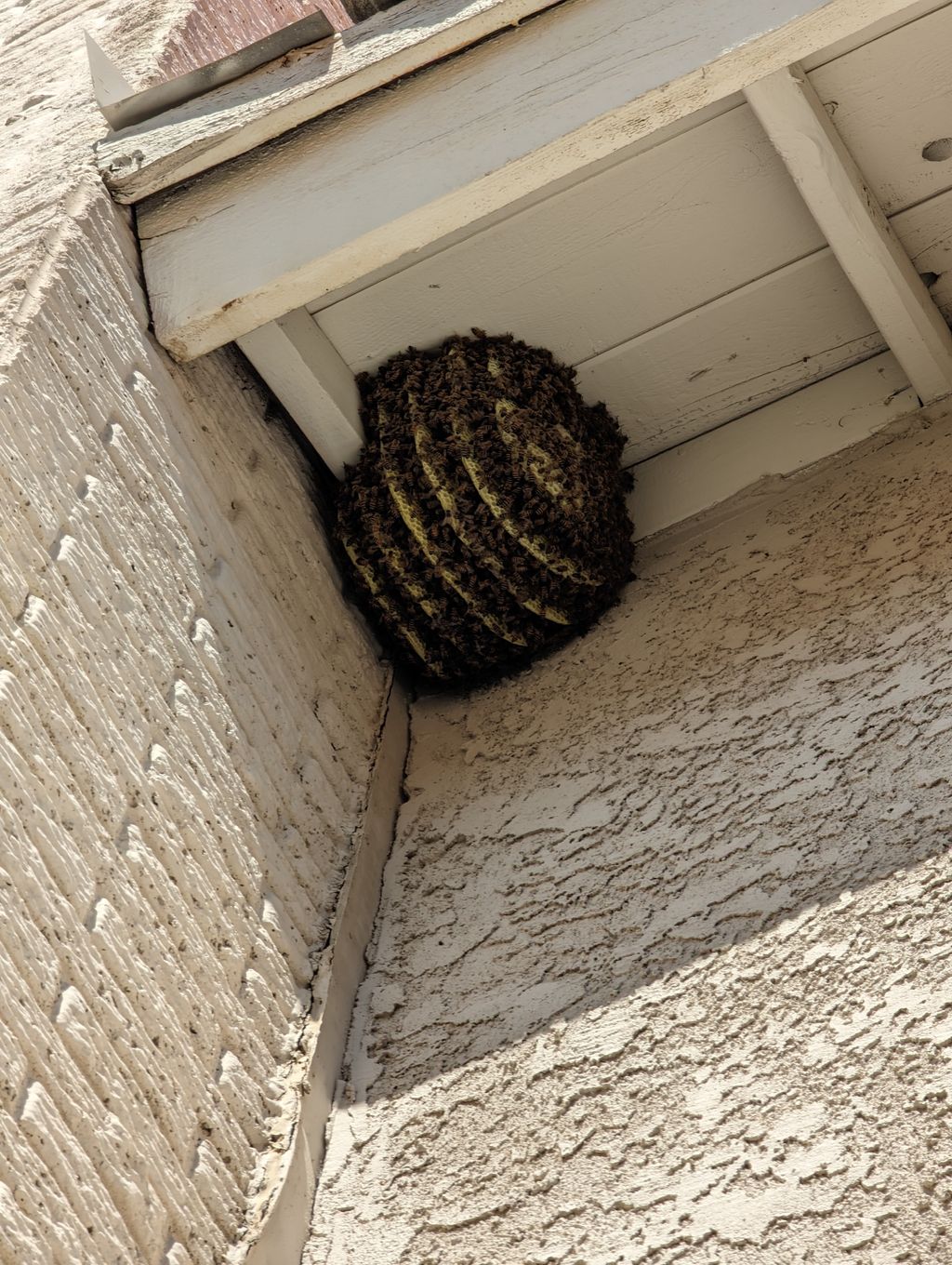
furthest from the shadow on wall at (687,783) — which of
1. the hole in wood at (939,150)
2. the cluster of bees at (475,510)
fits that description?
the hole in wood at (939,150)

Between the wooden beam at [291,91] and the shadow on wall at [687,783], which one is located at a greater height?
the wooden beam at [291,91]

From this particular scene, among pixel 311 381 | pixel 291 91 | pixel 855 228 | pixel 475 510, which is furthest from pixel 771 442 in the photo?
pixel 291 91

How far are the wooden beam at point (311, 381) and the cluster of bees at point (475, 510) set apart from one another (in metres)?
0.03

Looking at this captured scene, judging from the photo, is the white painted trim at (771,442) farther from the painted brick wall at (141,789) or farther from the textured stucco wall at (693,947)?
the painted brick wall at (141,789)

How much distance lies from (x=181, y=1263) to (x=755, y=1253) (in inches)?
19.9

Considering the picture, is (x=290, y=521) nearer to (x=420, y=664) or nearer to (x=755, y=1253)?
(x=420, y=664)

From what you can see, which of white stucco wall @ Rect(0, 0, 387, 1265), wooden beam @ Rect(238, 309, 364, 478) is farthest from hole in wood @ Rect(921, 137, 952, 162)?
white stucco wall @ Rect(0, 0, 387, 1265)

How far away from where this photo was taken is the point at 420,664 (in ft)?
7.06

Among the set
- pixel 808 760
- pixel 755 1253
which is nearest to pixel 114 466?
pixel 808 760

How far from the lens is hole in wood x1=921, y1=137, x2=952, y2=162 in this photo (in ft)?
6.89

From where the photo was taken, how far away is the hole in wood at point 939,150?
6.89 ft

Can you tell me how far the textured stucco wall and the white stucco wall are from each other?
0.51 ft

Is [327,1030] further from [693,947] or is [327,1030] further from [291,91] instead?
[291,91]

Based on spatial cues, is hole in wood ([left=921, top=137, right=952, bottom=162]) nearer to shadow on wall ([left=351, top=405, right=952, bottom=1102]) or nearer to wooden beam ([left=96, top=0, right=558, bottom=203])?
shadow on wall ([left=351, top=405, right=952, bottom=1102])
